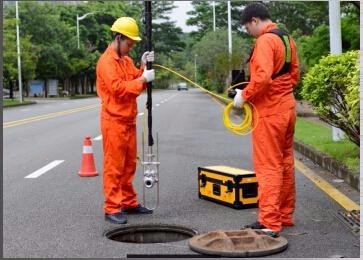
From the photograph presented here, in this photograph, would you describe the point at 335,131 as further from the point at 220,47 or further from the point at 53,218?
the point at 220,47

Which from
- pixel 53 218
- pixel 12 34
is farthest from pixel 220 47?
pixel 53 218

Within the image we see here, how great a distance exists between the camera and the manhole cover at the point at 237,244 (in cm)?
492

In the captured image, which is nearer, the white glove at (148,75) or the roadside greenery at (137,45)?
the white glove at (148,75)

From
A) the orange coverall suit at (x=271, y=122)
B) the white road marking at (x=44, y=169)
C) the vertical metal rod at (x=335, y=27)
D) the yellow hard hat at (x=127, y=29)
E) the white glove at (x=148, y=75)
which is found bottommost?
the white road marking at (x=44, y=169)

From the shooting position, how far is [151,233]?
593 centimetres

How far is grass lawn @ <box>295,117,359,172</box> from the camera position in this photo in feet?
29.7

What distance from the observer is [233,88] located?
19.5ft

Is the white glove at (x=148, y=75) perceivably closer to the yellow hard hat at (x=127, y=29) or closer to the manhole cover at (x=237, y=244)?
the yellow hard hat at (x=127, y=29)

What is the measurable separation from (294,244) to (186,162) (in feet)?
18.2

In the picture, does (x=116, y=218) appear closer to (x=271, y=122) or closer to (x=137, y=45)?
(x=271, y=122)

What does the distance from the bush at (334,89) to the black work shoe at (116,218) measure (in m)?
3.10

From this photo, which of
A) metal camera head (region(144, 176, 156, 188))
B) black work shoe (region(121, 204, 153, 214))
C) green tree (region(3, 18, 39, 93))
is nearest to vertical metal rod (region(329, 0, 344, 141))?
metal camera head (region(144, 176, 156, 188))

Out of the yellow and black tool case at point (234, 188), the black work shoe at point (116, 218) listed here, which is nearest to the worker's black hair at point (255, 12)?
the yellow and black tool case at point (234, 188)

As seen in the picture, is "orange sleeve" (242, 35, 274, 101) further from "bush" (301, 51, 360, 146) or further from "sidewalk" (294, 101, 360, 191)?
"sidewalk" (294, 101, 360, 191)
